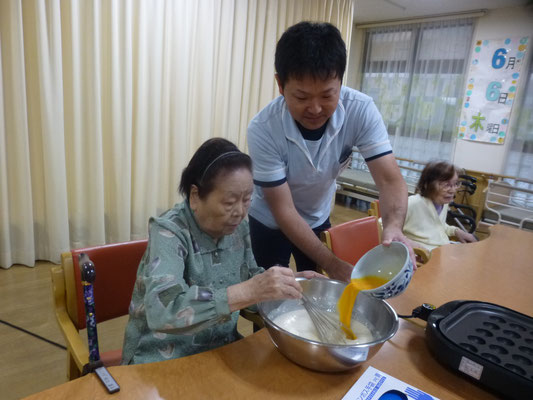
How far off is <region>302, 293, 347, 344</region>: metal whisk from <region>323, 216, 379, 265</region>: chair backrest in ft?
2.08

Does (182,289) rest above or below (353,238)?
above

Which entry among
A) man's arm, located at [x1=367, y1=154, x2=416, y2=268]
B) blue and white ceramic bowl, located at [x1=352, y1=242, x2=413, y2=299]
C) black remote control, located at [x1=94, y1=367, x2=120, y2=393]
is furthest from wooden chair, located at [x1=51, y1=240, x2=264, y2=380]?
man's arm, located at [x1=367, y1=154, x2=416, y2=268]

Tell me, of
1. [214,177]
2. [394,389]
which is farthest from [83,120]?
[394,389]

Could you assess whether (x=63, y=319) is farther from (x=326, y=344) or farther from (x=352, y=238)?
(x=352, y=238)

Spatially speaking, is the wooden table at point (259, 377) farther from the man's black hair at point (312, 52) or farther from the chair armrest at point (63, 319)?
the man's black hair at point (312, 52)

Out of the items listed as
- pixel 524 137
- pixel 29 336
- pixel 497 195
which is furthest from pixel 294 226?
pixel 524 137

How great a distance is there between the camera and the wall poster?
420 cm

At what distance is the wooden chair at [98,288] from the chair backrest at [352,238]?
79 centimetres

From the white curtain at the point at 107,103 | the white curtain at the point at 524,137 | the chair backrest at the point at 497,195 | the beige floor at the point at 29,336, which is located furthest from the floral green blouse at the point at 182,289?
the white curtain at the point at 524,137

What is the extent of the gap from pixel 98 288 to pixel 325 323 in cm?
67

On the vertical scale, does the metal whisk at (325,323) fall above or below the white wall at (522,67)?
below

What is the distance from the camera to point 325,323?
96 centimetres

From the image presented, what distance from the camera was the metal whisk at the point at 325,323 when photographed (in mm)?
910

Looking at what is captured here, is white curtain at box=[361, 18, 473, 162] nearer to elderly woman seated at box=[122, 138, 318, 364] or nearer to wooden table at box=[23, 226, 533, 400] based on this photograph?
wooden table at box=[23, 226, 533, 400]
